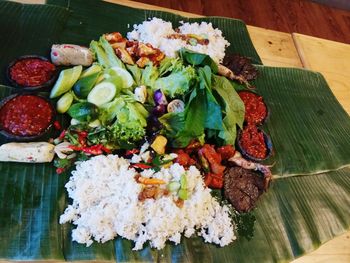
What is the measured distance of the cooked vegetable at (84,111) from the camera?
328cm

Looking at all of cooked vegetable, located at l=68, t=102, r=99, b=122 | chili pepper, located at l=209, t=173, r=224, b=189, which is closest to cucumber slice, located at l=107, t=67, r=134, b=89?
cooked vegetable, located at l=68, t=102, r=99, b=122

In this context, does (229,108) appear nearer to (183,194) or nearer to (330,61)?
(183,194)

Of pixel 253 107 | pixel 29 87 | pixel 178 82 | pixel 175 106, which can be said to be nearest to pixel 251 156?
pixel 253 107

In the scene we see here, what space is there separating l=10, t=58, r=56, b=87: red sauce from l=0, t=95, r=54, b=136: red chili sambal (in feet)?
0.73

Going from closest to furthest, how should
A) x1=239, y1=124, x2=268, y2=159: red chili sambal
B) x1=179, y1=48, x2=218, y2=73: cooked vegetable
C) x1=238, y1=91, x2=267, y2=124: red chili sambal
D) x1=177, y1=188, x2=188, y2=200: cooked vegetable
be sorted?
x1=177, y1=188, x2=188, y2=200: cooked vegetable < x1=239, y1=124, x2=268, y2=159: red chili sambal < x1=179, y1=48, x2=218, y2=73: cooked vegetable < x1=238, y1=91, x2=267, y2=124: red chili sambal

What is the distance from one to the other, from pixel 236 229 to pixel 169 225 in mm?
673

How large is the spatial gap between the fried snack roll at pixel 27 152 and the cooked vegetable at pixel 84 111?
0.36m

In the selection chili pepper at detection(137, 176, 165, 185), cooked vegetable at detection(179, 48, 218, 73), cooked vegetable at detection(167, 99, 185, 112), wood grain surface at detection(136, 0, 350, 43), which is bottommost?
wood grain surface at detection(136, 0, 350, 43)

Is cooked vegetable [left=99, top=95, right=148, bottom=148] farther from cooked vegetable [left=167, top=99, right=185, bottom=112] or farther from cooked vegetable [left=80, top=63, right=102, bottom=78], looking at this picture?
cooked vegetable [left=80, top=63, right=102, bottom=78]

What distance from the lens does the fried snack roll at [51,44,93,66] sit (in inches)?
142

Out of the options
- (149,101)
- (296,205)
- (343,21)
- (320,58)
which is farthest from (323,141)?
(343,21)

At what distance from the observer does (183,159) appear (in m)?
3.31

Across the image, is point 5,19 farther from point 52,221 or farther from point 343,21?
point 343,21

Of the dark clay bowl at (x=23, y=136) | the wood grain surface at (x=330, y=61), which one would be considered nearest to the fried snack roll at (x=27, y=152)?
the dark clay bowl at (x=23, y=136)
